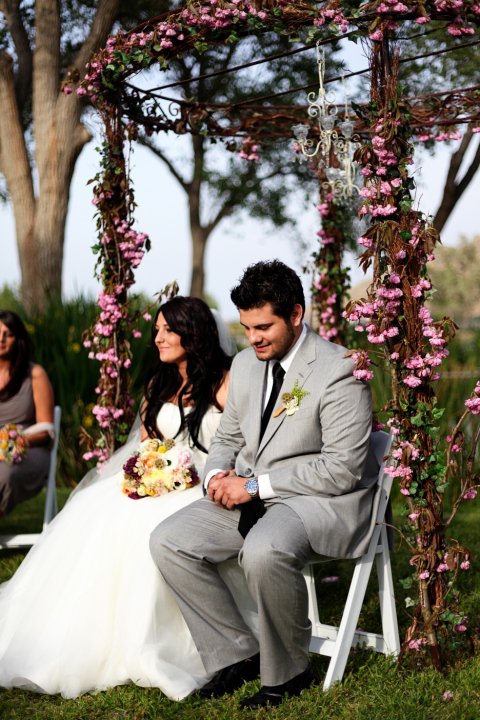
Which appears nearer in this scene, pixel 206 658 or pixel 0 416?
pixel 206 658

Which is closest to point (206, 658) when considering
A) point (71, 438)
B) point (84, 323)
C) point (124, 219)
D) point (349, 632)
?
point (349, 632)

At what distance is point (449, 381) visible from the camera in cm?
942

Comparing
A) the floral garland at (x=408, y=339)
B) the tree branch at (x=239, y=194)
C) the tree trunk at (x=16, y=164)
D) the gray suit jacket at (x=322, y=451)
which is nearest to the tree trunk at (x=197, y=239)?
the tree branch at (x=239, y=194)

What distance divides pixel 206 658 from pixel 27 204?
33.2 ft

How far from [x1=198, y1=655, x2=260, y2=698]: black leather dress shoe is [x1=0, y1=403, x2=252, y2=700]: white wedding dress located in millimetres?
50

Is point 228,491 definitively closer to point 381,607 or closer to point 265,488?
point 265,488

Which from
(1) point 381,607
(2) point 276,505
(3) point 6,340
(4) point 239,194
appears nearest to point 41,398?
(3) point 6,340

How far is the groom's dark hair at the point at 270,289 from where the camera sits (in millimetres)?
4336

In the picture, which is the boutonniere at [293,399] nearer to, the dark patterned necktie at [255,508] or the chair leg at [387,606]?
the dark patterned necktie at [255,508]

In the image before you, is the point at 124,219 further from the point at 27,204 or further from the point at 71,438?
the point at 27,204

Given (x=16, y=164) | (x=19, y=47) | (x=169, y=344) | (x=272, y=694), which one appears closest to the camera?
(x=272, y=694)

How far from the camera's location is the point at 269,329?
4398mm

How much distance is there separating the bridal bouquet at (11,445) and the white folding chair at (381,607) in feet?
8.14

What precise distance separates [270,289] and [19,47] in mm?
10991
